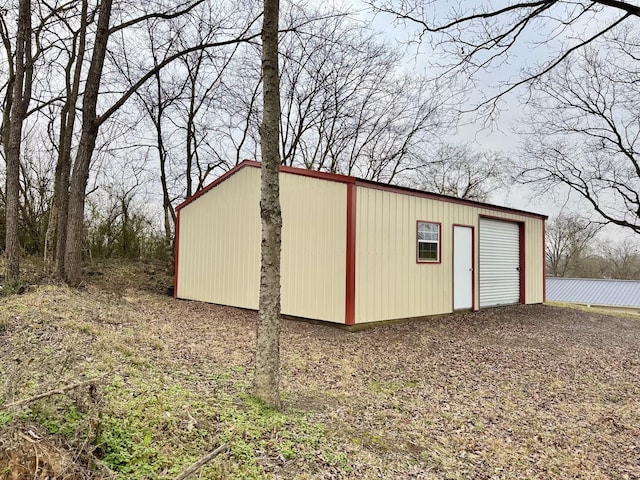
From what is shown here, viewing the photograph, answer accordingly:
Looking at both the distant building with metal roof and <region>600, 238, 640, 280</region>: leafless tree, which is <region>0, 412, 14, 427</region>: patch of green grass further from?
<region>600, 238, 640, 280</region>: leafless tree

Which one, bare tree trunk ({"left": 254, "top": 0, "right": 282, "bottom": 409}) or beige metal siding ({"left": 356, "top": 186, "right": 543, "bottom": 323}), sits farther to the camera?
beige metal siding ({"left": 356, "top": 186, "right": 543, "bottom": 323})

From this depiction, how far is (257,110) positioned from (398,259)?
30.7 feet

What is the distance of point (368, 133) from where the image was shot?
56.3 ft

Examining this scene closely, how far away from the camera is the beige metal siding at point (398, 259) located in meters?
7.31

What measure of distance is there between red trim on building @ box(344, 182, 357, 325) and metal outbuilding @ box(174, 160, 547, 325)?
0.7 inches

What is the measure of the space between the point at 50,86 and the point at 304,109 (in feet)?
27.0

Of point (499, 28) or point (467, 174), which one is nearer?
point (499, 28)

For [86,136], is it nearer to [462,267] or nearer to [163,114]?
[163,114]

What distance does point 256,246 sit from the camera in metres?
8.65

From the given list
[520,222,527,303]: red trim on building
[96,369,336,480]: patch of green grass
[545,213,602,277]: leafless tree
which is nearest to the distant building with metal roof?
[545,213,602,277]: leafless tree

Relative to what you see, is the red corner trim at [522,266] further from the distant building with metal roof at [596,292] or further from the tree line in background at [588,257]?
the tree line in background at [588,257]

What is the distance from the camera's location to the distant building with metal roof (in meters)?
21.9

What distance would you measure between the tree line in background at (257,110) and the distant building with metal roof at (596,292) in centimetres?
571

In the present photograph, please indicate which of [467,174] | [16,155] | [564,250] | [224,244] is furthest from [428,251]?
[564,250]
